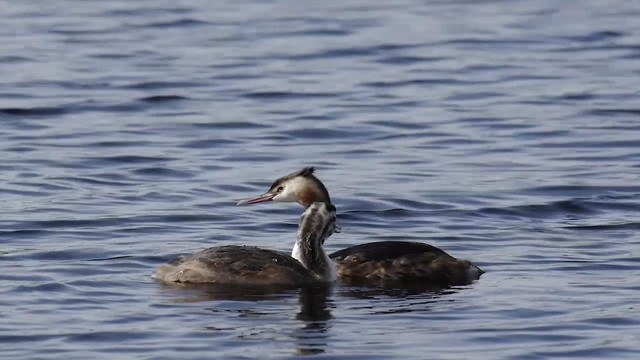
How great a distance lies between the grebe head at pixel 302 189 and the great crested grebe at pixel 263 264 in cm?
32

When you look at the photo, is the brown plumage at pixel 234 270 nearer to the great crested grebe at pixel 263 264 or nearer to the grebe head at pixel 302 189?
the great crested grebe at pixel 263 264

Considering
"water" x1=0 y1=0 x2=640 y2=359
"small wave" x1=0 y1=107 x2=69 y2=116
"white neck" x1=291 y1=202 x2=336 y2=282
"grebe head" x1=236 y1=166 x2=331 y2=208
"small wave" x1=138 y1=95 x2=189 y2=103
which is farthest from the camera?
"small wave" x1=138 y1=95 x2=189 y2=103

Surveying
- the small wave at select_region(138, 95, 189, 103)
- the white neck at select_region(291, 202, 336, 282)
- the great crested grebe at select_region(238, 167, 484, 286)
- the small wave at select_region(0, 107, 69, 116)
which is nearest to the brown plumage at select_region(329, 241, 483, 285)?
the great crested grebe at select_region(238, 167, 484, 286)

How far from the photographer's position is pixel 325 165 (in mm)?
19125

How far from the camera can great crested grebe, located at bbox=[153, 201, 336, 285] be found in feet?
44.0

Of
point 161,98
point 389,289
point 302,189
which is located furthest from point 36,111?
point 389,289

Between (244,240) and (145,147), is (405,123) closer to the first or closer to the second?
(145,147)

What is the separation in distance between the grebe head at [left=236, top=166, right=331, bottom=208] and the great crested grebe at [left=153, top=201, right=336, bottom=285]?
1.04 feet

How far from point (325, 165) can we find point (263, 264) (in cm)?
573

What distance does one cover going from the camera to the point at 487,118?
2209cm

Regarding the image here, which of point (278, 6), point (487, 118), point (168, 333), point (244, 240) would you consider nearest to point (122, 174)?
point (244, 240)

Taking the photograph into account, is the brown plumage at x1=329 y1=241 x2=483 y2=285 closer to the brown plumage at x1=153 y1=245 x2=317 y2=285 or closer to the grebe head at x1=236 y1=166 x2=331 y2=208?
the brown plumage at x1=153 y1=245 x2=317 y2=285

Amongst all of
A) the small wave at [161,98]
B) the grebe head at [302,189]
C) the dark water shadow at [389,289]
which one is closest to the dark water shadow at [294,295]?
the dark water shadow at [389,289]

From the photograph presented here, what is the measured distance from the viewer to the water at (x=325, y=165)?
39.4 ft
